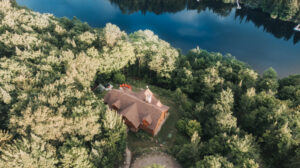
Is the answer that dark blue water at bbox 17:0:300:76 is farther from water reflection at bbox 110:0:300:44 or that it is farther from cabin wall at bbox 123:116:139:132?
cabin wall at bbox 123:116:139:132

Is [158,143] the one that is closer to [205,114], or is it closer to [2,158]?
[205,114]

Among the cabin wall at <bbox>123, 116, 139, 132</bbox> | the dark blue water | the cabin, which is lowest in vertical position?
the cabin wall at <bbox>123, 116, 139, 132</bbox>

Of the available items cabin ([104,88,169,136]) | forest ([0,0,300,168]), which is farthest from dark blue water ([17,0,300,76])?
cabin ([104,88,169,136])

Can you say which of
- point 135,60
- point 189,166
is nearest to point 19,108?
point 189,166

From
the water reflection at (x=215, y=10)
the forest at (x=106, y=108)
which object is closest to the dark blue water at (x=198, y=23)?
the water reflection at (x=215, y=10)

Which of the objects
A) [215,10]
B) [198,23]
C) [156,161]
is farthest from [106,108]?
[215,10]

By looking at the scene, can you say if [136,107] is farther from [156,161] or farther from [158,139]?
[156,161]

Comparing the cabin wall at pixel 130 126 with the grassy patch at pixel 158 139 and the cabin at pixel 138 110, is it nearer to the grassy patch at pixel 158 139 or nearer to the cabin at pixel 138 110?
the cabin at pixel 138 110
